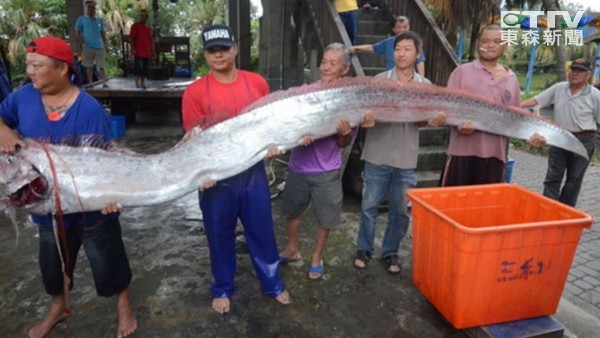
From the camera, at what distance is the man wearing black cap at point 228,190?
266 cm

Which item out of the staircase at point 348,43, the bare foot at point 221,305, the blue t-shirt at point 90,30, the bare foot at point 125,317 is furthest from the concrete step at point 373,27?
the blue t-shirt at point 90,30

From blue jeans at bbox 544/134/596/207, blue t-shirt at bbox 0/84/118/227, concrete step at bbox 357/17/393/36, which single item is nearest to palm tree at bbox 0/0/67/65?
concrete step at bbox 357/17/393/36

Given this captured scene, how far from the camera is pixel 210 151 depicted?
254 centimetres

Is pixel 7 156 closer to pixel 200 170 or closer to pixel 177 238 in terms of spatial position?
pixel 200 170

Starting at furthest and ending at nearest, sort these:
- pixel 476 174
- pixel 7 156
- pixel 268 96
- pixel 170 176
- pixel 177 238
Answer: pixel 177 238
pixel 476 174
pixel 268 96
pixel 170 176
pixel 7 156

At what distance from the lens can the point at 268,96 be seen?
8.70ft

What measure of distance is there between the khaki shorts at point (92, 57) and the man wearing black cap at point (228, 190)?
944cm

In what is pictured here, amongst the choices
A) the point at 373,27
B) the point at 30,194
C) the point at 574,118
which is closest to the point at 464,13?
the point at 373,27

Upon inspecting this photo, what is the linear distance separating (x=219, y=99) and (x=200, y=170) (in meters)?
0.54

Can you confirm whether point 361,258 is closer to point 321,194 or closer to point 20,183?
point 321,194

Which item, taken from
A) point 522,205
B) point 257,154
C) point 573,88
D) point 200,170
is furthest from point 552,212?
point 573,88

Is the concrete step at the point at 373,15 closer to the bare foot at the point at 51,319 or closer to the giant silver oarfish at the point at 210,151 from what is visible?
the giant silver oarfish at the point at 210,151

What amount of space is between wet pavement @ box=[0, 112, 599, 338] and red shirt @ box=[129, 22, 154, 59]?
22.9 feet

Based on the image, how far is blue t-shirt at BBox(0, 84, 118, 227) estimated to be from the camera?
2367 mm
